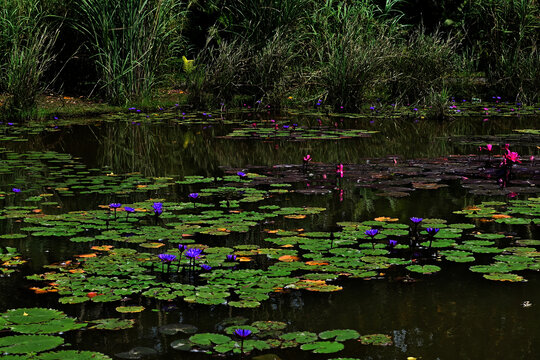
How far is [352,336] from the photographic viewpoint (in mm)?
2631

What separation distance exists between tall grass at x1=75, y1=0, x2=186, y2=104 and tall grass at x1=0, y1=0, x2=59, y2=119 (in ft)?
2.28

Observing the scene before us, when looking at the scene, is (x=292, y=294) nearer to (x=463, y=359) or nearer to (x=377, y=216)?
(x=463, y=359)

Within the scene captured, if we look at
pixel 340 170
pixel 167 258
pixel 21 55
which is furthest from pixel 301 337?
pixel 21 55

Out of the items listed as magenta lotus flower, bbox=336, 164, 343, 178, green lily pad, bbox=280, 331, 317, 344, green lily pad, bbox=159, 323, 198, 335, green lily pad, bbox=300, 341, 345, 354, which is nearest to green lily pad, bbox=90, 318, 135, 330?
green lily pad, bbox=159, 323, 198, 335

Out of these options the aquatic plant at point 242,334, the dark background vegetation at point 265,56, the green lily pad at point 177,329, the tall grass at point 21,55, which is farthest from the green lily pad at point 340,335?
the dark background vegetation at point 265,56

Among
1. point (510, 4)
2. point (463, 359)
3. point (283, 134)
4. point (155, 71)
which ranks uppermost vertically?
point (510, 4)

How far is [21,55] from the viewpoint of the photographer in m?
9.04

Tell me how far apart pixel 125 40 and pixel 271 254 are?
767cm

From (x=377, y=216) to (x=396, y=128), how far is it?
4788 mm

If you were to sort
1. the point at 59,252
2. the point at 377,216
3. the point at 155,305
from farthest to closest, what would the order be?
the point at 377,216
the point at 59,252
the point at 155,305

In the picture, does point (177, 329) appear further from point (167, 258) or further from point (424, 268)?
point (424, 268)

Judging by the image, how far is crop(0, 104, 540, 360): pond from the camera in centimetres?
266

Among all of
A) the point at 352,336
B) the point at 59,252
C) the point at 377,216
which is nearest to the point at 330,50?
the point at 377,216

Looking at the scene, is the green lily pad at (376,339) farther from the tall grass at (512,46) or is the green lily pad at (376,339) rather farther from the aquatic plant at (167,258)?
the tall grass at (512,46)
